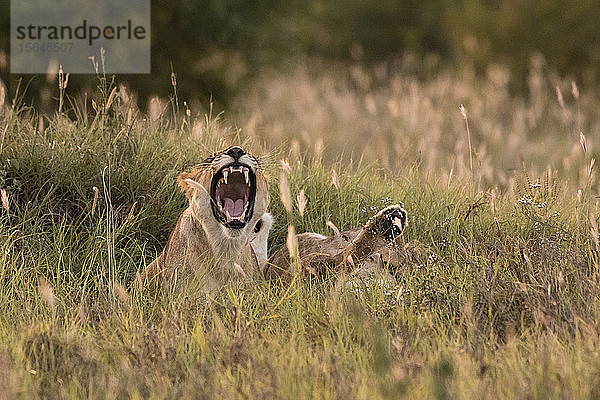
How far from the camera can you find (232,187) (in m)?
4.99

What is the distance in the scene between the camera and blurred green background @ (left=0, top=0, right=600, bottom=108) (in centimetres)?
977

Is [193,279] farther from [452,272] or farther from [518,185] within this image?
[518,185]

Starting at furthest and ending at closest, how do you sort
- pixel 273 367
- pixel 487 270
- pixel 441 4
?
pixel 441 4 < pixel 487 270 < pixel 273 367

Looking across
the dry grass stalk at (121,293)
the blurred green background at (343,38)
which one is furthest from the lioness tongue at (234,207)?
the blurred green background at (343,38)

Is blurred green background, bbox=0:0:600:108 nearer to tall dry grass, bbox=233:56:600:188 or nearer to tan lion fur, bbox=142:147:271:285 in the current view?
tall dry grass, bbox=233:56:600:188

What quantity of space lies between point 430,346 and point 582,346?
0.58m

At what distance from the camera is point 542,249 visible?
4551 mm

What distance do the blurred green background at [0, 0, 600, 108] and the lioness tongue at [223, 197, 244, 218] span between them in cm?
220

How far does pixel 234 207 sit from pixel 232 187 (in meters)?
0.13

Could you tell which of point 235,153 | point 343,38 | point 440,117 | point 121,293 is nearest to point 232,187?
point 235,153

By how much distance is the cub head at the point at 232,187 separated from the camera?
4.65m

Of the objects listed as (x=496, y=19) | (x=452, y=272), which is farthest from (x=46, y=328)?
(x=496, y=19)

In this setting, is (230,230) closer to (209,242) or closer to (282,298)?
(209,242)

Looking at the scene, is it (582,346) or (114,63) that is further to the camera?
(114,63)
